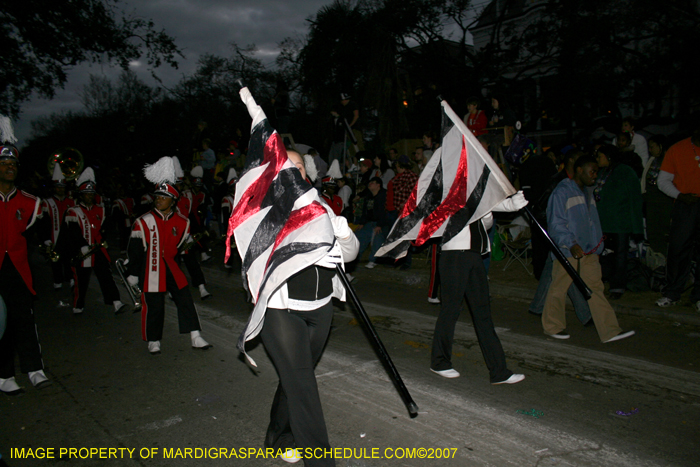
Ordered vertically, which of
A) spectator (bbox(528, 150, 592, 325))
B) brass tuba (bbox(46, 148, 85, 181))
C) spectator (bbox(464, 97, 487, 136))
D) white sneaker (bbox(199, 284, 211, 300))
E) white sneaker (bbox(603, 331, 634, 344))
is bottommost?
white sneaker (bbox(199, 284, 211, 300))

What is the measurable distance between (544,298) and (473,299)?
7.84ft

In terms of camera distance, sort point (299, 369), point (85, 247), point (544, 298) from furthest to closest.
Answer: point (85, 247)
point (544, 298)
point (299, 369)

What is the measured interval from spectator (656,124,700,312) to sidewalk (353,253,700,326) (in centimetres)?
22

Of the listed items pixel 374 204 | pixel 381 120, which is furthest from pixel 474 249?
pixel 381 120

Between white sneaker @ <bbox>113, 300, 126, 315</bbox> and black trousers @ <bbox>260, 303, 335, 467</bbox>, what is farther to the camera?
white sneaker @ <bbox>113, 300, 126, 315</bbox>

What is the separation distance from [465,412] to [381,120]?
15672 millimetres

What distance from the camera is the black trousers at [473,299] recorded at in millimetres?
4500

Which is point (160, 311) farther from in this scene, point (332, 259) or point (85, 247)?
point (332, 259)

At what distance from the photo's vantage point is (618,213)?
24.3 ft

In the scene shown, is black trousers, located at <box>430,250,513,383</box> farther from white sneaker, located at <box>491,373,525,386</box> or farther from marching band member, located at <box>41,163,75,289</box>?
marching band member, located at <box>41,163,75,289</box>

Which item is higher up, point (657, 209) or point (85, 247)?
point (657, 209)

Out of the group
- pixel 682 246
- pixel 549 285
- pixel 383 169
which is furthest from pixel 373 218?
pixel 682 246

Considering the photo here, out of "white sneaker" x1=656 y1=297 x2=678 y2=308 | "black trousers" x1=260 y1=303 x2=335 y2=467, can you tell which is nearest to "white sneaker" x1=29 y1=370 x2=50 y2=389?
"black trousers" x1=260 y1=303 x2=335 y2=467

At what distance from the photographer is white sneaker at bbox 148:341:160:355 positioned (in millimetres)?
5703
